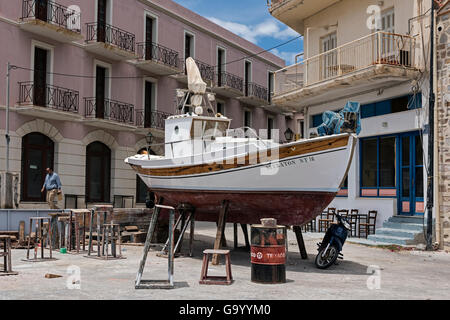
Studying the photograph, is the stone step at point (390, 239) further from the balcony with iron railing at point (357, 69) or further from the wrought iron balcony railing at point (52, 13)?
the wrought iron balcony railing at point (52, 13)

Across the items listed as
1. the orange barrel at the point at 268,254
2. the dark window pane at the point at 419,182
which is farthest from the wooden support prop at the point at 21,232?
the dark window pane at the point at 419,182

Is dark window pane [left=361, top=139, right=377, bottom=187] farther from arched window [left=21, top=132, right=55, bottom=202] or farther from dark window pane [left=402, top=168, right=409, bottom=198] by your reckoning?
arched window [left=21, top=132, right=55, bottom=202]

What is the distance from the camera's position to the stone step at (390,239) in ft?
47.2

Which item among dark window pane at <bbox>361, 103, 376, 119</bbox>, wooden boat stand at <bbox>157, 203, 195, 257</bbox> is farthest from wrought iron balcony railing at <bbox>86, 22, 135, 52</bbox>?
wooden boat stand at <bbox>157, 203, 195, 257</bbox>

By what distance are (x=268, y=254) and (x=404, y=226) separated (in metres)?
8.23

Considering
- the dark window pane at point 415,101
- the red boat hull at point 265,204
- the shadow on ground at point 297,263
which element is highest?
the dark window pane at point 415,101

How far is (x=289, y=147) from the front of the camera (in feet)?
32.8

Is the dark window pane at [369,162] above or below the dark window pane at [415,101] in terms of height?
below

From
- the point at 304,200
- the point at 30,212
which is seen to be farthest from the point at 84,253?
the point at 304,200

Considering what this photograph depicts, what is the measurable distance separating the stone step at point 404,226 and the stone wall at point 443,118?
31.5 inches

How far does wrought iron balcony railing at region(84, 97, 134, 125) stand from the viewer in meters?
22.6

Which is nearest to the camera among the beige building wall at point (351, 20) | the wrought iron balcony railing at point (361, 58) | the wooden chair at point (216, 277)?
the wooden chair at point (216, 277)

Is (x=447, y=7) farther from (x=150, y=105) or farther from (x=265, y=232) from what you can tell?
(x=150, y=105)

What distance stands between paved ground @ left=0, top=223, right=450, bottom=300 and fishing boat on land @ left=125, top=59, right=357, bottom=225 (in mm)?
1335
